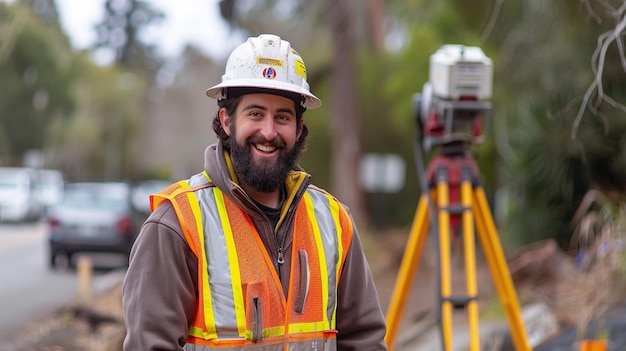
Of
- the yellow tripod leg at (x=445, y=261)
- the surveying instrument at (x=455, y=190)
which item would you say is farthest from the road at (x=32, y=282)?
the yellow tripod leg at (x=445, y=261)

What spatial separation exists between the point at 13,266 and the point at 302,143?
15867 mm

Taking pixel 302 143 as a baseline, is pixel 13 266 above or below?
below

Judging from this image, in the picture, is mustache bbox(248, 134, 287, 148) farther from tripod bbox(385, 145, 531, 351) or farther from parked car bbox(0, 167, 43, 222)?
parked car bbox(0, 167, 43, 222)

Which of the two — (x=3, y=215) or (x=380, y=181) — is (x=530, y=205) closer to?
(x=380, y=181)

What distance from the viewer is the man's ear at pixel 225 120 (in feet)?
9.39

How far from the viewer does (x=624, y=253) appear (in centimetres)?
697

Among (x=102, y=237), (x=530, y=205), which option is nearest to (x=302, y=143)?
(x=530, y=205)

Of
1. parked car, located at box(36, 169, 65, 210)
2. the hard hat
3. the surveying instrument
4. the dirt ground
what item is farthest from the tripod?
parked car, located at box(36, 169, 65, 210)

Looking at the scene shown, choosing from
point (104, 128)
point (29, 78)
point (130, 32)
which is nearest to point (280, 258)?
point (29, 78)

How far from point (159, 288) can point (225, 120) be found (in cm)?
56

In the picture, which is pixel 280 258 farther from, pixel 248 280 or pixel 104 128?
pixel 104 128

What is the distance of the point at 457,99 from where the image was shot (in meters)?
5.07

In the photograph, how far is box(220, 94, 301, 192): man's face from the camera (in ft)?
9.07

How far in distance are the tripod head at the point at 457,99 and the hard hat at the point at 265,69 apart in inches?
86.9
